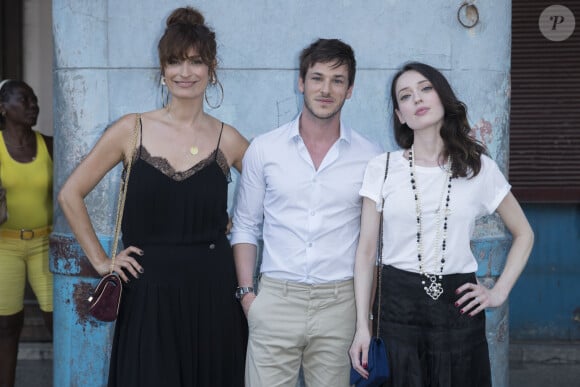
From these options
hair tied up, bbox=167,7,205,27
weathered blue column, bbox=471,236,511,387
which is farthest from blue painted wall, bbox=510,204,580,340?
hair tied up, bbox=167,7,205,27

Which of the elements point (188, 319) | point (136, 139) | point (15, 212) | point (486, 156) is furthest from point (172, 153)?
point (15, 212)

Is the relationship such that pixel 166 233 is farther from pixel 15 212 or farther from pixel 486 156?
pixel 15 212

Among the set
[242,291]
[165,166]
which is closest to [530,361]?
[242,291]

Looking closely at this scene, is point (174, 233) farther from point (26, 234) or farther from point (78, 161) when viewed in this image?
point (26, 234)

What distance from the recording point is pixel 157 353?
341 cm

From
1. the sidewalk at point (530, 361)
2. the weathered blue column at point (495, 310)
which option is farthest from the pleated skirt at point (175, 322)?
the sidewalk at point (530, 361)

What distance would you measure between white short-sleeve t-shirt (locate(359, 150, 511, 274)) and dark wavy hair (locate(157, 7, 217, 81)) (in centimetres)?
86

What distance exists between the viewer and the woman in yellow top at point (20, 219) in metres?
5.39

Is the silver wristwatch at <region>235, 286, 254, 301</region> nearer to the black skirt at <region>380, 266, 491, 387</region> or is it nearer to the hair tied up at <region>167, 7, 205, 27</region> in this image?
the black skirt at <region>380, 266, 491, 387</region>

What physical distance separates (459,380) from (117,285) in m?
1.36

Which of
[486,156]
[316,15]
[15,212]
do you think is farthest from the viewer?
[15,212]

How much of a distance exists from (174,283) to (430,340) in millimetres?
1042

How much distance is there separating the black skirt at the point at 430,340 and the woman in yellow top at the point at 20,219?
3057mm

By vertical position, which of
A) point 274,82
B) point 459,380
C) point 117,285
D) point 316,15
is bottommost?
point 459,380
